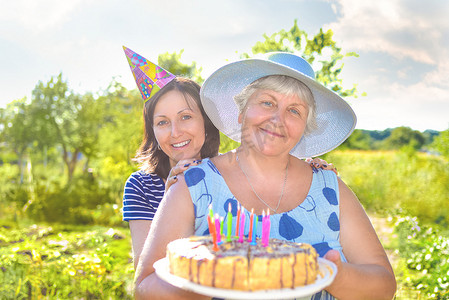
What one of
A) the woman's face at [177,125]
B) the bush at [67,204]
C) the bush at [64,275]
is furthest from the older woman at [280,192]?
the bush at [67,204]

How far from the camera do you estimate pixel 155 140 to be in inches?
135

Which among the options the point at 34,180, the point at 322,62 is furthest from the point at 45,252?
the point at 34,180

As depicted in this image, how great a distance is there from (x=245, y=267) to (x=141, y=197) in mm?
1514

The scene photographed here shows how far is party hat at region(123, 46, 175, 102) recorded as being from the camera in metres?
3.25

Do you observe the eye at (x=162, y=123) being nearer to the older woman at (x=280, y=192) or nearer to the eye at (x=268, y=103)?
the older woman at (x=280, y=192)

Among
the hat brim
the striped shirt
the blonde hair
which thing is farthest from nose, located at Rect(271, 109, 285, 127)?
the striped shirt

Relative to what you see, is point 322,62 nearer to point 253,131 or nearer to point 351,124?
point 351,124

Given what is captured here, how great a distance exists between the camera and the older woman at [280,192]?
2018 millimetres

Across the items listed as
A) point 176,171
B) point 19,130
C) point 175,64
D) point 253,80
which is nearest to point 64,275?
point 175,64

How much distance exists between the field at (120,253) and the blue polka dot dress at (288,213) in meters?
2.79

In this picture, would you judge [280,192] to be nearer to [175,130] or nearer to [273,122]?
[273,122]

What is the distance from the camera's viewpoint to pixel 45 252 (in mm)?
4844

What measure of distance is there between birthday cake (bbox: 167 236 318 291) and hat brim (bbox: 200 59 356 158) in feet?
3.43

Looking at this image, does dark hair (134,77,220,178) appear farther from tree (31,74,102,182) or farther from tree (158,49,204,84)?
tree (31,74,102,182)
